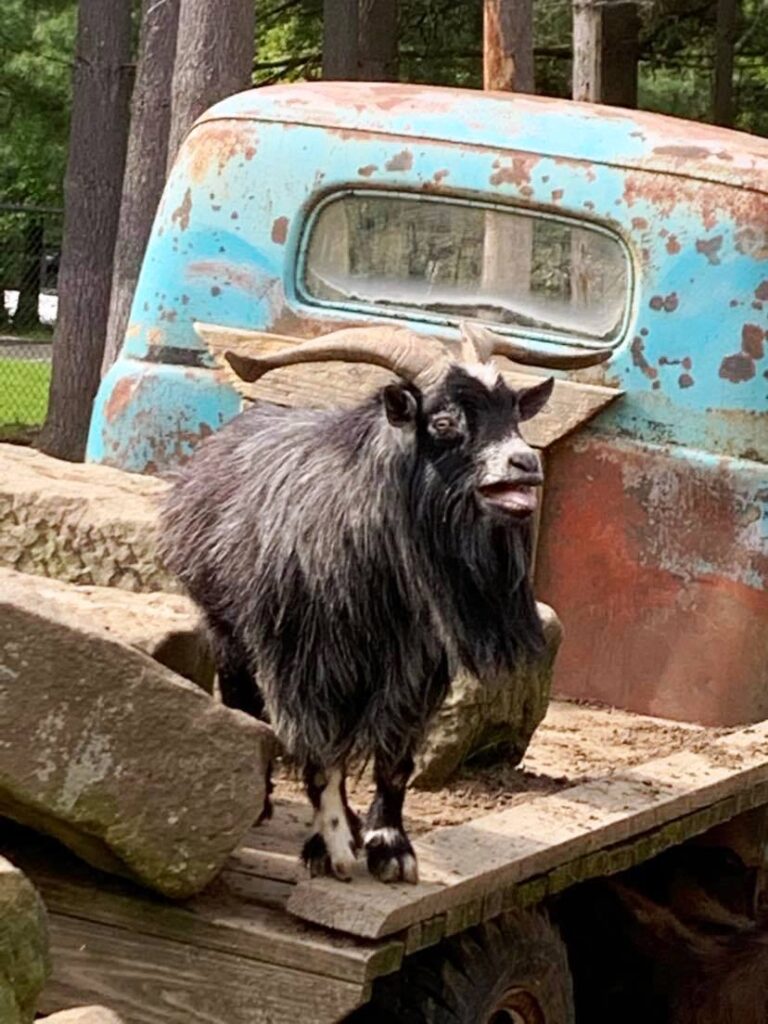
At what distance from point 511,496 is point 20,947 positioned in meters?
1.33

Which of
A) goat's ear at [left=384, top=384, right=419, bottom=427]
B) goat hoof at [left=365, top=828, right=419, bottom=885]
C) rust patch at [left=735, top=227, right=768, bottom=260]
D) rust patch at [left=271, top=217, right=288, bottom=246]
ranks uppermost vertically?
rust patch at [left=735, top=227, right=768, bottom=260]

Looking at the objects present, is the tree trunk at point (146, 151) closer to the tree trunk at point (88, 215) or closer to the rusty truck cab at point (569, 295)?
the tree trunk at point (88, 215)

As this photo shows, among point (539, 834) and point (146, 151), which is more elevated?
point (146, 151)

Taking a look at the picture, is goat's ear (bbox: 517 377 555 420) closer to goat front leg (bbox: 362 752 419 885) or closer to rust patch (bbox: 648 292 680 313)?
goat front leg (bbox: 362 752 419 885)

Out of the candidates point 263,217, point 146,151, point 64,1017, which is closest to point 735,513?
point 263,217

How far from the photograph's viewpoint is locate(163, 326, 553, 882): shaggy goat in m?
4.21

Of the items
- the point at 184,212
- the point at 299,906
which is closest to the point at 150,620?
the point at 299,906

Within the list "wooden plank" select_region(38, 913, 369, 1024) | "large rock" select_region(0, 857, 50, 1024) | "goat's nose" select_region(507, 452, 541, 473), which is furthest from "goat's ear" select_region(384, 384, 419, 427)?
"large rock" select_region(0, 857, 50, 1024)

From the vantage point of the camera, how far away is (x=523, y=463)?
4125 mm

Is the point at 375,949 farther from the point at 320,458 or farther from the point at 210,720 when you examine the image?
the point at 320,458

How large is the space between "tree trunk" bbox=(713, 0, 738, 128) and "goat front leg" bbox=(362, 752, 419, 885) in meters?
13.9

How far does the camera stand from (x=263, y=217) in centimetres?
616

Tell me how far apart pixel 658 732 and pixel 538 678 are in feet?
2.11

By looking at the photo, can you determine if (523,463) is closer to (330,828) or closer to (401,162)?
(330,828)
